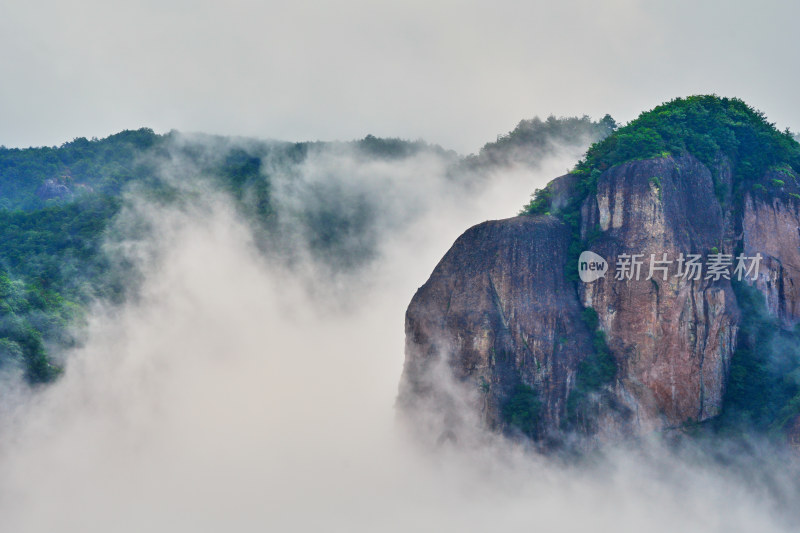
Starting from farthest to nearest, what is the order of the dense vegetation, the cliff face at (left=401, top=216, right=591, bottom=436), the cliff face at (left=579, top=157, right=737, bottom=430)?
the cliff face at (left=401, top=216, right=591, bottom=436), the dense vegetation, the cliff face at (left=579, top=157, right=737, bottom=430)

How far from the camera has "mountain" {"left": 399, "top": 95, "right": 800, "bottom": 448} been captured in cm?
4150

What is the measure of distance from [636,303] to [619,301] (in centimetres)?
96

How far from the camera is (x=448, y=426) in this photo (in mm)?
44125

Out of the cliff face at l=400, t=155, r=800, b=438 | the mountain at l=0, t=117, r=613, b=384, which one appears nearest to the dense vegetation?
the cliff face at l=400, t=155, r=800, b=438

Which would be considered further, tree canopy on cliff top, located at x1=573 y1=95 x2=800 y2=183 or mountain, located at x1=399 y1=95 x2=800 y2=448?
tree canopy on cliff top, located at x1=573 y1=95 x2=800 y2=183

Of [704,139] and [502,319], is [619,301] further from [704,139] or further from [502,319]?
[704,139]

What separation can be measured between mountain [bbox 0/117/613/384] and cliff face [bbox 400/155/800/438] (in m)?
27.8

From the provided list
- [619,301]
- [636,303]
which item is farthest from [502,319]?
[636,303]

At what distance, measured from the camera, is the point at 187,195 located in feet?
256

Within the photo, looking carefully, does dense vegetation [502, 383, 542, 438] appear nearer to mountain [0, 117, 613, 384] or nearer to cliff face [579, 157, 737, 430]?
cliff face [579, 157, 737, 430]

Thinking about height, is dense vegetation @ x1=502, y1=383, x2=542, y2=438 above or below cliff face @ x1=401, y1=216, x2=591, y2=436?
below

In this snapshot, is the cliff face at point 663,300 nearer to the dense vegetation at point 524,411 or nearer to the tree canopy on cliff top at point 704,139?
the tree canopy on cliff top at point 704,139

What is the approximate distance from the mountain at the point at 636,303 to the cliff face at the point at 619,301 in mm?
74

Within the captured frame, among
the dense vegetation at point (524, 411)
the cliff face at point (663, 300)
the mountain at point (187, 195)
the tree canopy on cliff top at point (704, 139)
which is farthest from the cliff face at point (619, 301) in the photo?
the mountain at point (187, 195)
